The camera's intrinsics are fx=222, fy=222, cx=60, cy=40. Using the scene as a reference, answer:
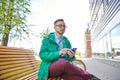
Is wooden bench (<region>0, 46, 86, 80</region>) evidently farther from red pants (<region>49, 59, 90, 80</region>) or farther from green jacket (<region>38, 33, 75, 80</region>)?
red pants (<region>49, 59, 90, 80</region>)

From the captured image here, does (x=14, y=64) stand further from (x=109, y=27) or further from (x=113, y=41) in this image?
(x=109, y=27)

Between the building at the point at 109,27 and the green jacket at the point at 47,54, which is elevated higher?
the building at the point at 109,27

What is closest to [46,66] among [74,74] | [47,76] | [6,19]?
[47,76]

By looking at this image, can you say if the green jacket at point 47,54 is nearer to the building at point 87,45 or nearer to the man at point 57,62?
the man at point 57,62

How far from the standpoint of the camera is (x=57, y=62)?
2.65 m

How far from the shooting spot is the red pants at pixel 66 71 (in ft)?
8.59

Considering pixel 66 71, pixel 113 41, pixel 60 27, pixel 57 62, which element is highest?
pixel 113 41

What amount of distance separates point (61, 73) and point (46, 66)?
0.69 feet

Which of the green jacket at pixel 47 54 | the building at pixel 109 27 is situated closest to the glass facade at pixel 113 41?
the building at pixel 109 27

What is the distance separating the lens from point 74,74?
2648 millimetres

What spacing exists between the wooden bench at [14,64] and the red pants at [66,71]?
0.87 meters

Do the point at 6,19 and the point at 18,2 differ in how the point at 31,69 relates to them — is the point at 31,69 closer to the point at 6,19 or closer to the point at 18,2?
the point at 6,19

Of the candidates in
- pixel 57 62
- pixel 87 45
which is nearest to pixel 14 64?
pixel 57 62

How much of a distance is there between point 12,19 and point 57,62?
820cm
